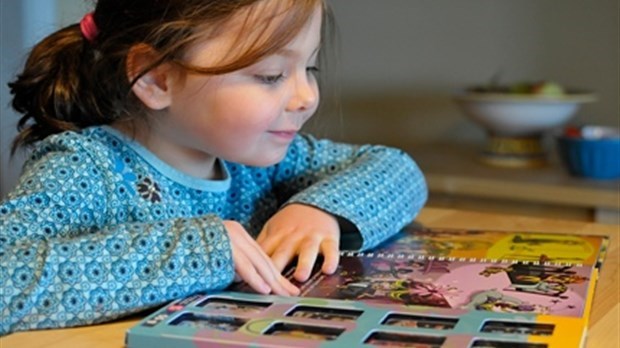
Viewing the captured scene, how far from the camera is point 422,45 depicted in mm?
2018

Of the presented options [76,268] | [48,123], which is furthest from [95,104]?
[76,268]

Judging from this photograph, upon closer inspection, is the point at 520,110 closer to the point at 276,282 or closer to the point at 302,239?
the point at 302,239

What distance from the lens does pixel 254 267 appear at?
2.80 ft

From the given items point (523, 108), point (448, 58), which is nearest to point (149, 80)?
point (523, 108)

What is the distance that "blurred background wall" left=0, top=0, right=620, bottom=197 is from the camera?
6.10 feet

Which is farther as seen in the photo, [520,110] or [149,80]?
[520,110]

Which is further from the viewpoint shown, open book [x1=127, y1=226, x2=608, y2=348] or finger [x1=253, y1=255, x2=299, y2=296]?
finger [x1=253, y1=255, x2=299, y2=296]

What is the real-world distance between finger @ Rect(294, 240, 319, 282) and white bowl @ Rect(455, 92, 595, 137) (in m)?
0.85

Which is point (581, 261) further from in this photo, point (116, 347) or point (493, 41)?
point (493, 41)

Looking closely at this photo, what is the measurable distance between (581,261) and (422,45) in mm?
1095

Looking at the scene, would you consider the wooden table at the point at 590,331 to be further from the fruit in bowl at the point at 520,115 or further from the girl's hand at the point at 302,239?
the fruit in bowl at the point at 520,115

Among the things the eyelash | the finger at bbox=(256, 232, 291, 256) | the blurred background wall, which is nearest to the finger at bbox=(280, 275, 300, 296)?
the finger at bbox=(256, 232, 291, 256)

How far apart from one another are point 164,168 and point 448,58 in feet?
3.48

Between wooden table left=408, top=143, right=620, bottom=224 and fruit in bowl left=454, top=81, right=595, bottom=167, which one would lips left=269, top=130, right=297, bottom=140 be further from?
fruit in bowl left=454, top=81, right=595, bottom=167
